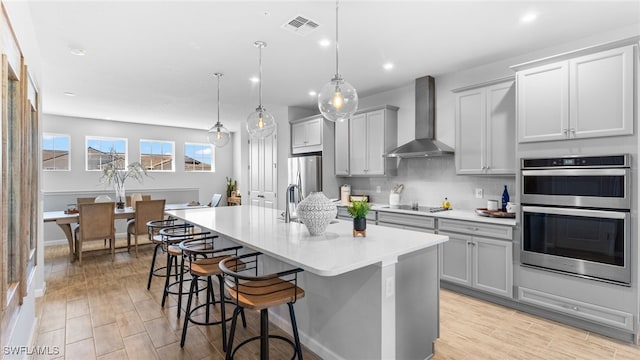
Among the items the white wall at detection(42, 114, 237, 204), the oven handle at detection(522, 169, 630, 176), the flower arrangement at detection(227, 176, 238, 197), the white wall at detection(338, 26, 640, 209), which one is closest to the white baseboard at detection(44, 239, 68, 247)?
the white wall at detection(42, 114, 237, 204)

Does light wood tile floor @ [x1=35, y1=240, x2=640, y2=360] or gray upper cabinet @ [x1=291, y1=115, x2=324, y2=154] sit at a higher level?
gray upper cabinet @ [x1=291, y1=115, x2=324, y2=154]

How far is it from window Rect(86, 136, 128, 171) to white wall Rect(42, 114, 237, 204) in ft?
0.35

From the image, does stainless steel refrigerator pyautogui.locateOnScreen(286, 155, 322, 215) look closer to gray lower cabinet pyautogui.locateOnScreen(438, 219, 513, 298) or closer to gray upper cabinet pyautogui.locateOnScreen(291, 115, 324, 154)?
gray upper cabinet pyautogui.locateOnScreen(291, 115, 324, 154)

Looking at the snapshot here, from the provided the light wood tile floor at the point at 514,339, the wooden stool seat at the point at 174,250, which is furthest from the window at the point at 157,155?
the light wood tile floor at the point at 514,339

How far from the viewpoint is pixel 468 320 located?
291 centimetres

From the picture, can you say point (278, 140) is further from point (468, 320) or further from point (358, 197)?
point (468, 320)

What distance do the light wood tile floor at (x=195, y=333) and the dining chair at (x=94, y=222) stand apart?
1.43 metres

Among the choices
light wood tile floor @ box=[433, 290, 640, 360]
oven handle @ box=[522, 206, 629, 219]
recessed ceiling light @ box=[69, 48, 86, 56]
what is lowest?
light wood tile floor @ box=[433, 290, 640, 360]

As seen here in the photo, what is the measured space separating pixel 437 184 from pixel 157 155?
6.67 metres

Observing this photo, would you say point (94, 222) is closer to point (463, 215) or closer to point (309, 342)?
point (309, 342)

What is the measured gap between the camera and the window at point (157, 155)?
7.75 m

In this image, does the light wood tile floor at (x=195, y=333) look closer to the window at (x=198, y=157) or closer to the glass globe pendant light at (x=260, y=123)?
the glass globe pendant light at (x=260, y=123)

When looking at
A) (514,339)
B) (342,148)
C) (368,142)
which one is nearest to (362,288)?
(514,339)

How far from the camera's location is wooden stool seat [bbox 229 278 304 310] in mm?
1800
